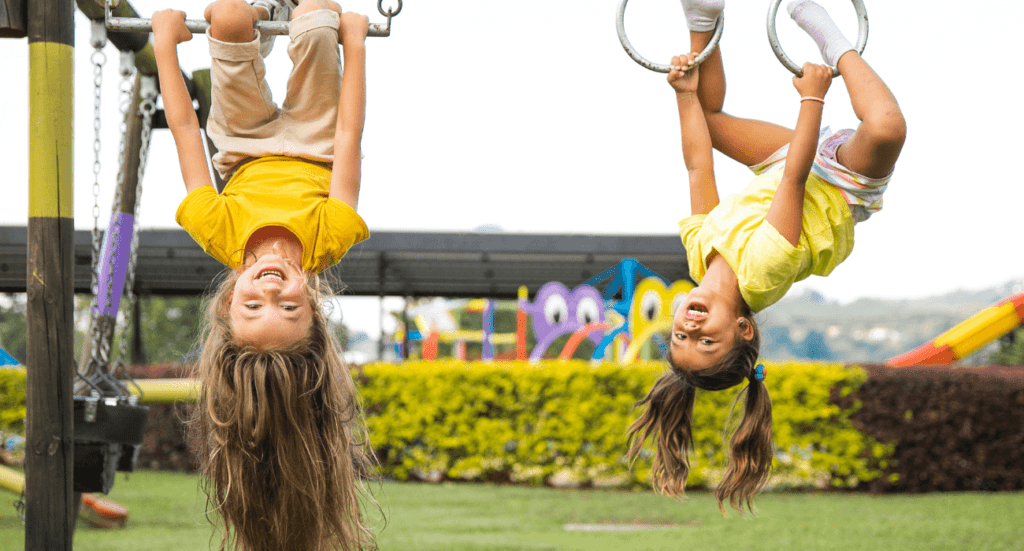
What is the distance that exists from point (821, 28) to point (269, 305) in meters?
1.89

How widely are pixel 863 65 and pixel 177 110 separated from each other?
2.11 metres

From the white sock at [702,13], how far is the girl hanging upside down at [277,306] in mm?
1037

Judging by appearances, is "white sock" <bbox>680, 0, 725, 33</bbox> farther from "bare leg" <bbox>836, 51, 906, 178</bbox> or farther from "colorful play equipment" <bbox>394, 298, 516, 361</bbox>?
"colorful play equipment" <bbox>394, 298, 516, 361</bbox>

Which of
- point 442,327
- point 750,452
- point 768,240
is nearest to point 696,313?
point 768,240

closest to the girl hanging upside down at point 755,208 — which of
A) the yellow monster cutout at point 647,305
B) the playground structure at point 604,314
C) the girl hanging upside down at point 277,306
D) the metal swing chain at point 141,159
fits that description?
the girl hanging upside down at point 277,306

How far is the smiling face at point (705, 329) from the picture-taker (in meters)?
2.84

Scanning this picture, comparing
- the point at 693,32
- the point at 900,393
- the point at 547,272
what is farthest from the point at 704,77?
the point at 547,272

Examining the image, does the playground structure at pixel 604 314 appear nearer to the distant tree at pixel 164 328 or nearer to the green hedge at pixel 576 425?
the green hedge at pixel 576 425

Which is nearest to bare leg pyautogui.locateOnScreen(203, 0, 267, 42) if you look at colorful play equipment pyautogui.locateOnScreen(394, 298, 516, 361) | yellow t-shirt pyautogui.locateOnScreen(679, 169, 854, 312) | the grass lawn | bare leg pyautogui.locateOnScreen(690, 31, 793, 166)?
bare leg pyautogui.locateOnScreen(690, 31, 793, 166)

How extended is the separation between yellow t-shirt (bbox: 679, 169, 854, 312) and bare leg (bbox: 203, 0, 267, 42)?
162 cm

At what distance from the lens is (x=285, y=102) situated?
117 inches

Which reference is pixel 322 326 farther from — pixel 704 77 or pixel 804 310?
pixel 804 310

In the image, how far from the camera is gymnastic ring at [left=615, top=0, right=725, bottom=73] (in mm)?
2688

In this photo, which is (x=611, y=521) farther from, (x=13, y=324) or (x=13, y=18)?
(x=13, y=324)
